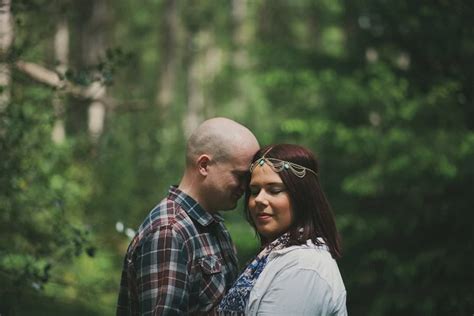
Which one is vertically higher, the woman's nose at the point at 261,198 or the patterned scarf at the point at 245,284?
the woman's nose at the point at 261,198

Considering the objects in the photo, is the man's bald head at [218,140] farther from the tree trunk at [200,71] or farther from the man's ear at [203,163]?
the tree trunk at [200,71]

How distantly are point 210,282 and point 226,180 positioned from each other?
1.64 feet

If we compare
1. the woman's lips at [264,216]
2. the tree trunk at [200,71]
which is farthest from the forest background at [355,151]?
the tree trunk at [200,71]

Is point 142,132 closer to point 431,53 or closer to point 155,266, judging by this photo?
point 431,53

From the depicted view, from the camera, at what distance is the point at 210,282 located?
3.22 metres

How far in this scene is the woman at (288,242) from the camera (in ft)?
9.48

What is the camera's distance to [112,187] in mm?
12375

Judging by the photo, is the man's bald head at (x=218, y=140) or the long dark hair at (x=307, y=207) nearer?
the long dark hair at (x=307, y=207)

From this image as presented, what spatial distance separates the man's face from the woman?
0.26ft

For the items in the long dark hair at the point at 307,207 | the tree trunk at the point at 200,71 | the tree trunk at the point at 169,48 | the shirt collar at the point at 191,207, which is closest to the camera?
the long dark hair at the point at 307,207

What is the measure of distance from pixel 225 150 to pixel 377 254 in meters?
4.64

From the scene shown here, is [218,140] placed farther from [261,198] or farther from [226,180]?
[261,198]

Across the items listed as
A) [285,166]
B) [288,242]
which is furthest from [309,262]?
[285,166]

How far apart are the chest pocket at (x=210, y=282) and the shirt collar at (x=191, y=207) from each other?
187mm
